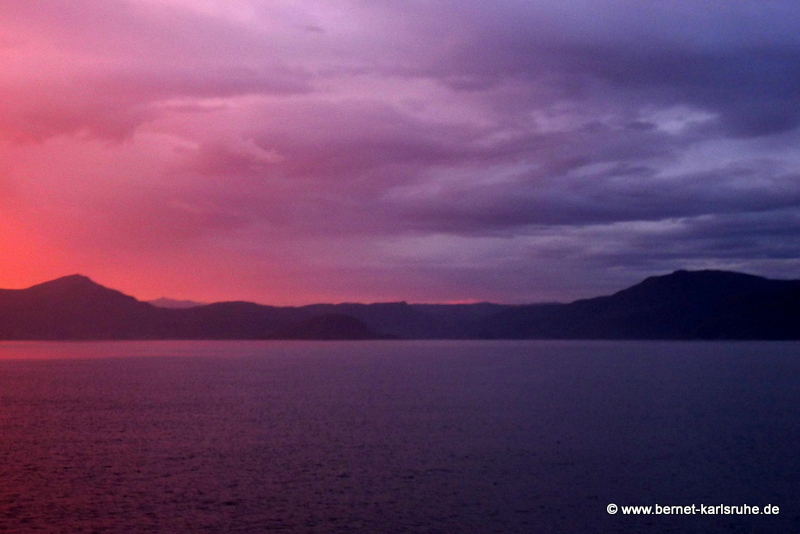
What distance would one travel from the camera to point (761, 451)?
38000 mm

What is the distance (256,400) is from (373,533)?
42268 millimetres

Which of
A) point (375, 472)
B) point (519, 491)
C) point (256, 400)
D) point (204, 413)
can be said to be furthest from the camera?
point (256, 400)

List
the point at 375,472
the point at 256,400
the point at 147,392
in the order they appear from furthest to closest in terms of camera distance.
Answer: the point at 147,392
the point at 256,400
the point at 375,472

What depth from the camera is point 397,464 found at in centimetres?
3409

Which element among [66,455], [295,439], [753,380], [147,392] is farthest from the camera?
[753,380]

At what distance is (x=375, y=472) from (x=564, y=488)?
832 centimetres

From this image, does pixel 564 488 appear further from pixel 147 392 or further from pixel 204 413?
pixel 147 392

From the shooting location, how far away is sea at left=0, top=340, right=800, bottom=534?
2548 centimetres

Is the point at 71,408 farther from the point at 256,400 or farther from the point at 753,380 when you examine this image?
the point at 753,380

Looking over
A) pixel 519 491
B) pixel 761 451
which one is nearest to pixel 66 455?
pixel 519 491

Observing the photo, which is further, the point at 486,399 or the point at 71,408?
the point at 486,399

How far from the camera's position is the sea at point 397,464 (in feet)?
83.6

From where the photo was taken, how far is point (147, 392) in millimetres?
72375

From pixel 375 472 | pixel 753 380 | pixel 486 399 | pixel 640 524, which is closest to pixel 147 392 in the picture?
pixel 486 399
